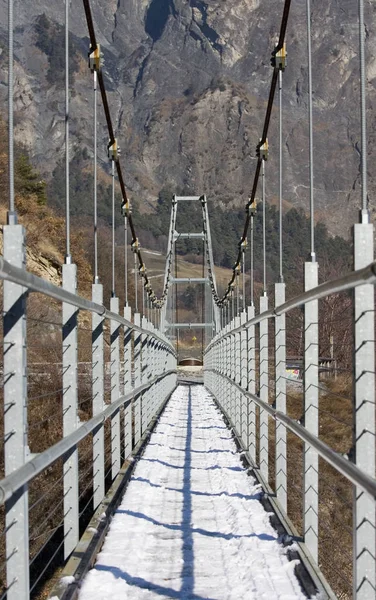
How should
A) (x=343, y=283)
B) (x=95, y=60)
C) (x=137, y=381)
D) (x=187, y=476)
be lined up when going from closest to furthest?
1. (x=343, y=283)
2. (x=187, y=476)
3. (x=137, y=381)
4. (x=95, y=60)

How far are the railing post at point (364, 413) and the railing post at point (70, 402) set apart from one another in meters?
1.44

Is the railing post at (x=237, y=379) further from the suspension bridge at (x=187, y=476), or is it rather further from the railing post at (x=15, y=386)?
the railing post at (x=15, y=386)

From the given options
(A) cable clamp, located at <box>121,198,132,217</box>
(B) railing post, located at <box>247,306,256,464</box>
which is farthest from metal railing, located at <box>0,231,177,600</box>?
(A) cable clamp, located at <box>121,198,132,217</box>

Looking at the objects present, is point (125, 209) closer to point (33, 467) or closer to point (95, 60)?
point (95, 60)

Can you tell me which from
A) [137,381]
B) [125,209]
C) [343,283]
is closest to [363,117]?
[343,283]

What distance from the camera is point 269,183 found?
12681cm

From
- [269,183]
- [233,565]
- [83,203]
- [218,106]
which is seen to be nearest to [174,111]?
[218,106]

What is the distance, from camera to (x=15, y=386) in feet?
9.15

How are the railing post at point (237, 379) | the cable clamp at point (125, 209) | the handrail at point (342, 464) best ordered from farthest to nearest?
the cable clamp at point (125, 209)
the railing post at point (237, 379)
the handrail at point (342, 464)

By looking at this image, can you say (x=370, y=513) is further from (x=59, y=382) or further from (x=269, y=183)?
(x=269, y=183)

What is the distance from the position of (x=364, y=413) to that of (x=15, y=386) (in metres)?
0.96

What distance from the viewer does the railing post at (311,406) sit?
4113 mm

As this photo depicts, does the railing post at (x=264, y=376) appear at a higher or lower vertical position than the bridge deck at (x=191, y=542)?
higher

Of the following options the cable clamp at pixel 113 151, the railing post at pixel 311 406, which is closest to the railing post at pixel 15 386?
the railing post at pixel 311 406
